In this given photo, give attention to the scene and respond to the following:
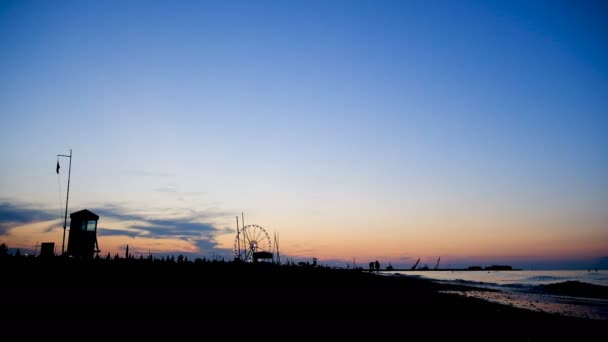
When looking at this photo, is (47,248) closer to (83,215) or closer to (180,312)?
(83,215)

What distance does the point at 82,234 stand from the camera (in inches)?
1184

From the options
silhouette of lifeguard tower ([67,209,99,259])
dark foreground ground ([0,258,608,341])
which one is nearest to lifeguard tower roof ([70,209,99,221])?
silhouette of lifeguard tower ([67,209,99,259])

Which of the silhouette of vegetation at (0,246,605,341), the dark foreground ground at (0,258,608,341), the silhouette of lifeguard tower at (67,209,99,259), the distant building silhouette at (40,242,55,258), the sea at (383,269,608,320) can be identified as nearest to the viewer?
the dark foreground ground at (0,258,608,341)

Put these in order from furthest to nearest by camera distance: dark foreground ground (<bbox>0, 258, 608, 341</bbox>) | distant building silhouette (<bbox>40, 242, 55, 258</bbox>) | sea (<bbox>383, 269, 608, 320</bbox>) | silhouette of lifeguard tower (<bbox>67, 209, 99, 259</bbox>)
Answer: silhouette of lifeguard tower (<bbox>67, 209, 99, 259</bbox>)
distant building silhouette (<bbox>40, 242, 55, 258</bbox>)
sea (<bbox>383, 269, 608, 320</bbox>)
dark foreground ground (<bbox>0, 258, 608, 341</bbox>)

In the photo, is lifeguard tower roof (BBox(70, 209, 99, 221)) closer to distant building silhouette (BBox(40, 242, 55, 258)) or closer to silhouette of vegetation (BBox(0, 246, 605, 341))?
distant building silhouette (BBox(40, 242, 55, 258))

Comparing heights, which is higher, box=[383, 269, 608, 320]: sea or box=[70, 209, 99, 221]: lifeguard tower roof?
box=[70, 209, 99, 221]: lifeguard tower roof

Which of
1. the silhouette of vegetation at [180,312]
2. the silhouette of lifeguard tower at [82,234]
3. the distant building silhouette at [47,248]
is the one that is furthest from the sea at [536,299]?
the distant building silhouette at [47,248]

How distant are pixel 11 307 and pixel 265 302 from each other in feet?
32.5

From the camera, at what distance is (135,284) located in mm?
21328

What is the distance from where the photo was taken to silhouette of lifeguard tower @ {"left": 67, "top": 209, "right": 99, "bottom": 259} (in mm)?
29763

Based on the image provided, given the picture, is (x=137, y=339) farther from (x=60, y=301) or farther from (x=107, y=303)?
(x=60, y=301)

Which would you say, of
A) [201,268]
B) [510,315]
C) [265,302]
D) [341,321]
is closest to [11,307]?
[265,302]

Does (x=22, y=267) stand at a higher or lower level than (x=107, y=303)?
higher

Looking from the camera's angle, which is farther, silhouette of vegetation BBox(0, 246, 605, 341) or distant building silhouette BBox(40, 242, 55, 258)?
distant building silhouette BBox(40, 242, 55, 258)
